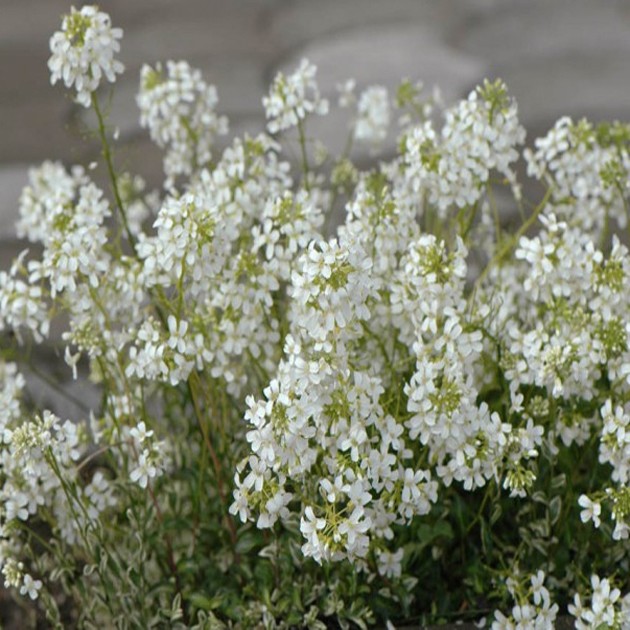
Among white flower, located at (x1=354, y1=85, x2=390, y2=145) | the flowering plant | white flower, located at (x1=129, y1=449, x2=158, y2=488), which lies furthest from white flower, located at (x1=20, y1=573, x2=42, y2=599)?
white flower, located at (x1=354, y1=85, x2=390, y2=145)

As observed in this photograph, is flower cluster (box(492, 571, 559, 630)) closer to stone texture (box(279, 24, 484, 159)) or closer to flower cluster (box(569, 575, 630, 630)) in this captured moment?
flower cluster (box(569, 575, 630, 630))

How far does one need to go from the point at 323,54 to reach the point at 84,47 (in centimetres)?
228

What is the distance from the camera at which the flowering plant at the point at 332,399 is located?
1.71 metres

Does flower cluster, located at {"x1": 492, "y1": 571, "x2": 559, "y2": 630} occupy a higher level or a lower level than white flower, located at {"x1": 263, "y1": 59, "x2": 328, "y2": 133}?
lower

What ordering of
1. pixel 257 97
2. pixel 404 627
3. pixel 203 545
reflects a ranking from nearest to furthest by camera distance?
pixel 404 627, pixel 203 545, pixel 257 97

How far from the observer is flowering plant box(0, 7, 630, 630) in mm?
1714

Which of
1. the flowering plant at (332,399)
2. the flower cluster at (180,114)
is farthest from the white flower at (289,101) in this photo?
the flower cluster at (180,114)

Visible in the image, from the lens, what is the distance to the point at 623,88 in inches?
157

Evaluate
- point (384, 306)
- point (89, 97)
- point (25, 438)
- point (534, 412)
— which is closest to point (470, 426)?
point (534, 412)

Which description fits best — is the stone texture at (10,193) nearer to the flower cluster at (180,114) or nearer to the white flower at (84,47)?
the flower cluster at (180,114)

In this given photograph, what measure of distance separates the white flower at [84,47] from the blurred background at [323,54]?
1.72 metres

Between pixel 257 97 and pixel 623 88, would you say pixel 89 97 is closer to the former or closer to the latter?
pixel 257 97

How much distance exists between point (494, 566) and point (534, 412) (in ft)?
1.11

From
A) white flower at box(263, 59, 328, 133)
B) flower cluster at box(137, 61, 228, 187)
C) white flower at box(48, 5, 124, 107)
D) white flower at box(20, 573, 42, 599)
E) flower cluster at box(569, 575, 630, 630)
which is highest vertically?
flower cluster at box(137, 61, 228, 187)
